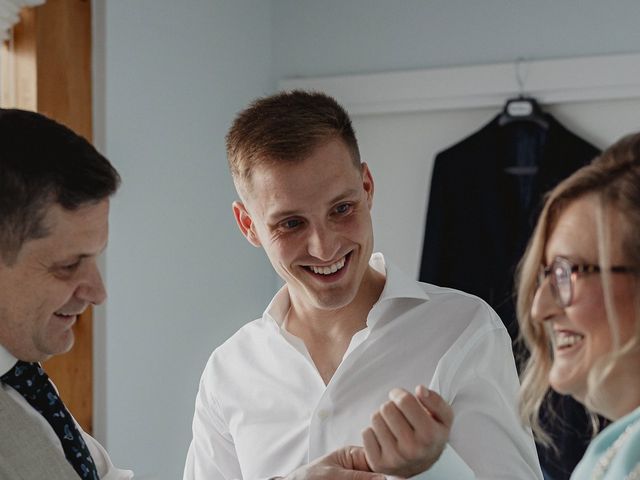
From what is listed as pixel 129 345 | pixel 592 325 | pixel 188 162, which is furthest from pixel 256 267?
pixel 592 325

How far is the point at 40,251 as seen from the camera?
137 centimetres

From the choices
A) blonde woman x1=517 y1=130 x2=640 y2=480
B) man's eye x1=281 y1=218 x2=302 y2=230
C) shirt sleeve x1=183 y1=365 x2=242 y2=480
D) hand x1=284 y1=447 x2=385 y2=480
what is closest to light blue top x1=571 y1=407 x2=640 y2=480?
blonde woman x1=517 y1=130 x2=640 y2=480

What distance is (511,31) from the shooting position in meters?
3.37

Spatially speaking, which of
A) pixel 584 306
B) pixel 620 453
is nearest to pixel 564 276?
pixel 584 306

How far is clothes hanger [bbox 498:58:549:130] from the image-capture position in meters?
3.23

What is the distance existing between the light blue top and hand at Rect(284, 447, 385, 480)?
0.40m

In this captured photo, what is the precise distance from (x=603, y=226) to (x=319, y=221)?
73 centimetres

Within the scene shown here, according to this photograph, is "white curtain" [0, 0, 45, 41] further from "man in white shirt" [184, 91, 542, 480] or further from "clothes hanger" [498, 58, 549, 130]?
"clothes hanger" [498, 58, 549, 130]

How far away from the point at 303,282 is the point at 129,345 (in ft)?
3.83

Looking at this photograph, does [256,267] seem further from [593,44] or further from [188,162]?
[593,44]

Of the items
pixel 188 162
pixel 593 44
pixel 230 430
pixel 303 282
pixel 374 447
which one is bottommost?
pixel 230 430

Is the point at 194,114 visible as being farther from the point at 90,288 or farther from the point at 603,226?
the point at 603,226

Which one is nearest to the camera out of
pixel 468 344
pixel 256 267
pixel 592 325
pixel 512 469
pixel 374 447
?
pixel 592 325

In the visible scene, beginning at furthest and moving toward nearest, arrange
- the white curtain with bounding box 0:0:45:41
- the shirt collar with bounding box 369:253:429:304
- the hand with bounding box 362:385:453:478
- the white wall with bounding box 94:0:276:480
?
the white wall with bounding box 94:0:276:480 → the white curtain with bounding box 0:0:45:41 → the shirt collar with bounding box 369:253:429:304 → the hand with bounding box 362:385:453:478
